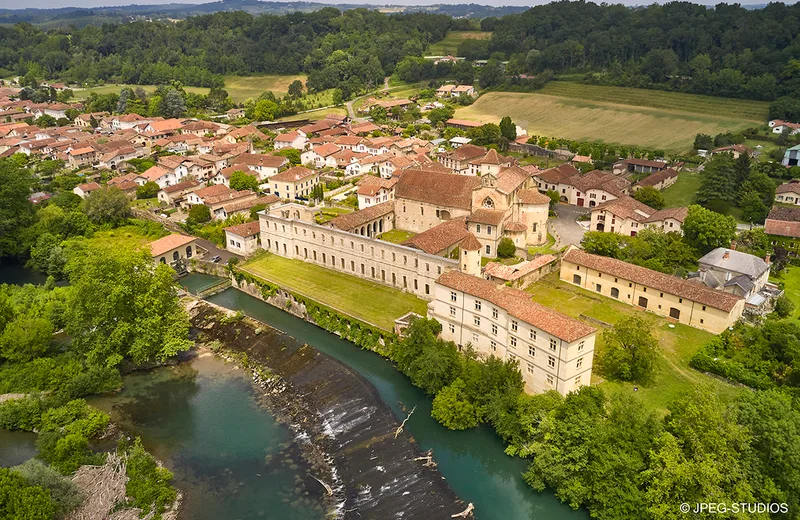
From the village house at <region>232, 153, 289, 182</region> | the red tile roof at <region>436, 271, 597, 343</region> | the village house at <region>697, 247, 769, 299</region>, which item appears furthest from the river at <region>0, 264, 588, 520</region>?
the village house at <region>232, 153, 289, 182</region>

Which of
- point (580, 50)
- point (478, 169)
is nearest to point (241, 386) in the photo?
point (478, 169)

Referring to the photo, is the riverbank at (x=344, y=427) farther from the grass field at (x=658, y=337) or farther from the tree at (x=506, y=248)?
the tree at (x=506, y=248)

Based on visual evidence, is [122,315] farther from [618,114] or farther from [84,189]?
[618,114]

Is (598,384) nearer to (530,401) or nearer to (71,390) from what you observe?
(530,401)

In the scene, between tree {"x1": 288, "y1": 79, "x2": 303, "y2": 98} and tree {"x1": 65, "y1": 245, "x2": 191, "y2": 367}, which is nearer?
tree {"x1": 65, "y1": 245, "x2": 191, "y2": 367}

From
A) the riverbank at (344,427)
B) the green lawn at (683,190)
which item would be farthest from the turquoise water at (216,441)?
the green lawn at (683,190)

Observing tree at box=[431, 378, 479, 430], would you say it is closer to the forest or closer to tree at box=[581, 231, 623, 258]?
tree at box=[581, 231, 623, 258]

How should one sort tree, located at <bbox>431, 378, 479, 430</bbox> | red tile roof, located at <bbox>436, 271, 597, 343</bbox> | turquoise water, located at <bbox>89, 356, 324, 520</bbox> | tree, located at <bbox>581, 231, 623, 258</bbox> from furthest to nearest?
1. tree, located at <bbox>581, 231, 623, 258</bbox>
2. tree, located at <bbox>431, 378, 479, 430</bbox>
3. red tile roof, located at <bbox>436, 271, 597, 343</bbox>
4. turquoise water, located at <bbox>89, 356, 324, 520</bbox>
